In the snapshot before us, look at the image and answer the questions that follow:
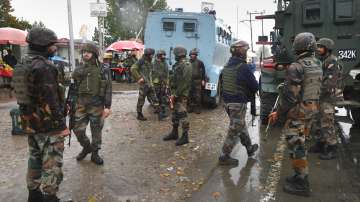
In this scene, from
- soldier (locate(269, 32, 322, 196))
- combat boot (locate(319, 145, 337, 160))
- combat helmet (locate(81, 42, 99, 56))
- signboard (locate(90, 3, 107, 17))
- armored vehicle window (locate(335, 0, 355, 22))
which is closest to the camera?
soldier (locate(269, 32, 322, 196))

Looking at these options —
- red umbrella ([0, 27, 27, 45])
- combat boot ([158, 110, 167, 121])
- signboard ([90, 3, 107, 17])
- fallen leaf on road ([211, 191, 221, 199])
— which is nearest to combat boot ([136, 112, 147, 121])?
combat boot ([158, 110, 167, 121])

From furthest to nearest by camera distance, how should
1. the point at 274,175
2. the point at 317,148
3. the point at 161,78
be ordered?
1. the point at 161,78
2. the point at 317,148
3. the point at 274,175

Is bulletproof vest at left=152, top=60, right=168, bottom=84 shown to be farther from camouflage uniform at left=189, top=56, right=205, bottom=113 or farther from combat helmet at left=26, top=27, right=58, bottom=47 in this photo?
combat helmet at left=26, top=27, right=58, bottom=47

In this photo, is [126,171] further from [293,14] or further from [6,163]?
[293,14]

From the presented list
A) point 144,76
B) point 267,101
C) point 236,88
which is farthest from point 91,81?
point 144,76

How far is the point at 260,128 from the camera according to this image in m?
9.05

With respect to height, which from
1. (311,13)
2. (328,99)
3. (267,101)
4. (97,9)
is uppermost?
(97,9)

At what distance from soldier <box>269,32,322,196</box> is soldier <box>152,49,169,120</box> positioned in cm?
539

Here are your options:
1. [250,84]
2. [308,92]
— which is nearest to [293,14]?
[250,84]

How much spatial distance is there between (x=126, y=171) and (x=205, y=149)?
5.76 feet

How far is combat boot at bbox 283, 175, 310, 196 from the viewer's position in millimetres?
4961

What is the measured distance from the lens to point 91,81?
605 centimetres

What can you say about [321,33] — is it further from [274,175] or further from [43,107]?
[43,107]

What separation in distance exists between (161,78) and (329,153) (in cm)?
496
